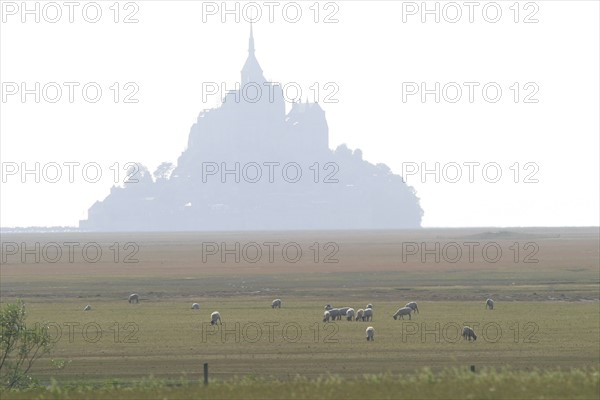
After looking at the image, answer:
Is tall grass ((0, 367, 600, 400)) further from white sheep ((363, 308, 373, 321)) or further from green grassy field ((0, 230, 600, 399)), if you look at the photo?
white sheep ((363, 308, 373, 321))

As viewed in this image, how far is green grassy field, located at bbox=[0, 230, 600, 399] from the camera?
3447 cm

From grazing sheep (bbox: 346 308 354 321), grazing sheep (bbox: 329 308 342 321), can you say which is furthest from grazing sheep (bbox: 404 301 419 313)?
grazing sheep (bbox: 329 308 342 321)

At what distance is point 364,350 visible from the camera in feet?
181

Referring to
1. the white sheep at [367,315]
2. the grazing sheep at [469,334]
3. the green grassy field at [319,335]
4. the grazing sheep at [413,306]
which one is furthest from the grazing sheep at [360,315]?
the grazing sheep at [469,334]

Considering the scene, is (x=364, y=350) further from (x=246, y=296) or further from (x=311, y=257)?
(x=311, y=257)

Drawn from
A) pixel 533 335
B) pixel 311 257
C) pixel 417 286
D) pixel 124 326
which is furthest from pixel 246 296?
pixel 311 257

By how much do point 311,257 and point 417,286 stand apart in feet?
238

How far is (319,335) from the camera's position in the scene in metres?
61.4

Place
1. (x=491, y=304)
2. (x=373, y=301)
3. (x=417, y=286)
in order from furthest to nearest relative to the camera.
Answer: (x=417, y=286), (x=373, y=301), (x=491, y=304)

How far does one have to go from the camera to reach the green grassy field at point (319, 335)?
113 feet

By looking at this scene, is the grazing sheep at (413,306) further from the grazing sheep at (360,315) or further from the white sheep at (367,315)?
the grazing sheep at (360,315)

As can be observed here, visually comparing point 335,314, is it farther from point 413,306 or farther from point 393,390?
point 393,390

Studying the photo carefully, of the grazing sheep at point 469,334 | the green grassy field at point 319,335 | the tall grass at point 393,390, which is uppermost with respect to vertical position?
the tall grass at point 393,390

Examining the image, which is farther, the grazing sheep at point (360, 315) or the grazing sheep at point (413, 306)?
the grazing sheep at point (413, 306)
